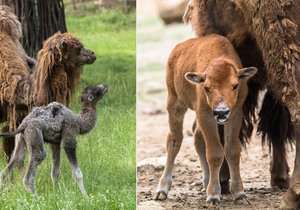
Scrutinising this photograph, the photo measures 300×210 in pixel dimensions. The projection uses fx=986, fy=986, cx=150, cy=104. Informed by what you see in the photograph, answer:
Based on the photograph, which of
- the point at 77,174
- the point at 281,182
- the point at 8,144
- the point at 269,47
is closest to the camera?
the point at 77,174

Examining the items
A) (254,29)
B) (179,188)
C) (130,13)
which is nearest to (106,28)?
(130,13)

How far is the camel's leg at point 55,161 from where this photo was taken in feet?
24.5

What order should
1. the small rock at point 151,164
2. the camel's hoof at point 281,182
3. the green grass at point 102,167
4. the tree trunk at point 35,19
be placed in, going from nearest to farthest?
the green grass at point 102,167 < the camel's hoof at point 281,182 < the small rock at point 151,164 < the tree trunk at point 35,19

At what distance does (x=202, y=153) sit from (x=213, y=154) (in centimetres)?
69

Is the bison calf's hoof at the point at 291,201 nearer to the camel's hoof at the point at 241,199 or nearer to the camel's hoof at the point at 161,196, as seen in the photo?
the camel's hoof at the point at 241,199

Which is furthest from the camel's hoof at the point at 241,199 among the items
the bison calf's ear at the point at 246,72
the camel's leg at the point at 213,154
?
the bison calf's ear at the point at 246,72

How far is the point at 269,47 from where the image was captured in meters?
7.48

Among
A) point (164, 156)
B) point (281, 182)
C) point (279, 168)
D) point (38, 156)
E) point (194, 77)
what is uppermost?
point (194, 77)

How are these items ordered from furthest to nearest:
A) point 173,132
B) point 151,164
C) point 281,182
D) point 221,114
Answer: point 151,164 → point 281,182 → point 173,132 → point 221,114

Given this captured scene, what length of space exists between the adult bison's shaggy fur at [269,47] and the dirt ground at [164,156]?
1.60ft

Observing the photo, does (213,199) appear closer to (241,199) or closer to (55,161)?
(241,199)

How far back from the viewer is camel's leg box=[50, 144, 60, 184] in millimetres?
7473

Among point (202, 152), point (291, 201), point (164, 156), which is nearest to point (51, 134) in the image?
point (202, 152)

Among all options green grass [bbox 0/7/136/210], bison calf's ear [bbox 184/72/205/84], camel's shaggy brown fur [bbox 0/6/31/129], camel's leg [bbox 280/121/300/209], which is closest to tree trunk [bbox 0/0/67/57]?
green grass [bbox 0/7/136/210]
